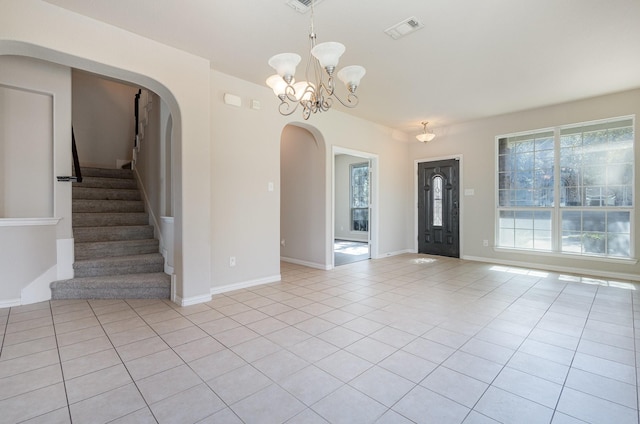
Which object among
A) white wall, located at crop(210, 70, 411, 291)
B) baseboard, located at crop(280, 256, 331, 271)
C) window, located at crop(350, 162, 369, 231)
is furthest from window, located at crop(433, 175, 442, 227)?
baseboard, located at crop(280, 256, 331, 271)

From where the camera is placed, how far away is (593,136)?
15.9 feet

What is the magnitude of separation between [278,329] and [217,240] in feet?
5.19

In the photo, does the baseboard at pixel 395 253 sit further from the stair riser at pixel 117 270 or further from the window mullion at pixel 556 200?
the stair riser at pixel 117 270

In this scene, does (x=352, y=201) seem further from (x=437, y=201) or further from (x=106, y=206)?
(x=106, y=206)

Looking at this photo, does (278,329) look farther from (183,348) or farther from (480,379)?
(480,379)

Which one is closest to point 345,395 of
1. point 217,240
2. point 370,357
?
point 370,357

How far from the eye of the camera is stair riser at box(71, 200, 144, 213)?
458 centimetres

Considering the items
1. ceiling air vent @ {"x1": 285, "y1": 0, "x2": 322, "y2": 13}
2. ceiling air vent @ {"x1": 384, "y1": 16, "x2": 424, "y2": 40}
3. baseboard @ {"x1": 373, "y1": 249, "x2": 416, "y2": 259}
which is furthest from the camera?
baseboard @ {"x1": 373, "y1": 249, "x2": 416, "y2": 259}

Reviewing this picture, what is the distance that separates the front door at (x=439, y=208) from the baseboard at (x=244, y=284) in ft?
12.5

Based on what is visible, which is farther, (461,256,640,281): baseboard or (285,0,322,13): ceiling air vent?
(461,256,640,281): baseboard

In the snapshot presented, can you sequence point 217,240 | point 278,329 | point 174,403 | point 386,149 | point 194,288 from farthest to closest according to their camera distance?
point 386,149
point 217,240
point 194,288
point 278,329
point 174,403

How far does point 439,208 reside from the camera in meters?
6.61

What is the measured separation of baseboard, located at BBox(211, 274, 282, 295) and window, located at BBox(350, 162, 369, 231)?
16.4 ft

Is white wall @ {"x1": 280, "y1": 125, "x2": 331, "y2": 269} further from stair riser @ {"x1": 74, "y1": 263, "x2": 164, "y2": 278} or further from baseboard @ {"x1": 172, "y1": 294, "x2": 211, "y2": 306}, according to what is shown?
stair riser @ {"x1": 74, "y1": 263, "x2": 164, "y2": 278}
